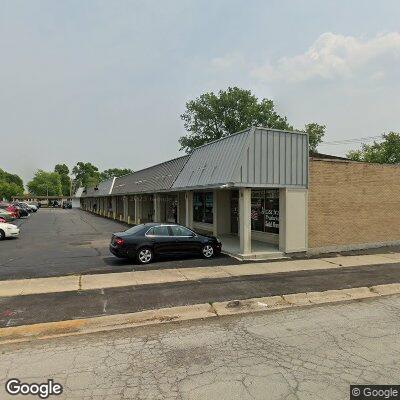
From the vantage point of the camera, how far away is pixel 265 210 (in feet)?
57.5

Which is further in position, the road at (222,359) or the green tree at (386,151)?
the green tree at (386,151)

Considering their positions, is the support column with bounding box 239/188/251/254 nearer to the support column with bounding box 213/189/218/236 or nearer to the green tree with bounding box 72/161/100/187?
the support column with bounding box 213/189/218/236

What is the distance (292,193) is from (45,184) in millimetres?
150517

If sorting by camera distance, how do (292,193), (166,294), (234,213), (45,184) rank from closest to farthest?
(166,294) → (292,193) → (234,213) → (45,184)

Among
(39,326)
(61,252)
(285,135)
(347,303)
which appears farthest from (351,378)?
(61,252)

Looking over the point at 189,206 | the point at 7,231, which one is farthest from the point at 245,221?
the point at 7,231

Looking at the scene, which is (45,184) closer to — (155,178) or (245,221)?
(155,178)

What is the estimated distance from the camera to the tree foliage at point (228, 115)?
6097 centimetres

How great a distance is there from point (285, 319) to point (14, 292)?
6632mm

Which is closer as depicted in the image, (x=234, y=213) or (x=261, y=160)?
(x=261, y=160)

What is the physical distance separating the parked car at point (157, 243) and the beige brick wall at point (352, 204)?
4.71m

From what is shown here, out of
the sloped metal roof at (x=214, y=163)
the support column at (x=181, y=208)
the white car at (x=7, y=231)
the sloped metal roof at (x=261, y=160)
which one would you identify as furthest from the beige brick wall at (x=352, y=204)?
the white car at (x=7, y=231)

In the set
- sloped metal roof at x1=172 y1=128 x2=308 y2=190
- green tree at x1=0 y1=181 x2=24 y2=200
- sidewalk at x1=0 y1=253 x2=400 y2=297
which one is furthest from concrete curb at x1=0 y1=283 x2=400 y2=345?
green tree at x1=0 y1=181 x2=24 y2=200

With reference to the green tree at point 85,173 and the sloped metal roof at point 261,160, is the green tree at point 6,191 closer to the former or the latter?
the green tree at point 85,173
